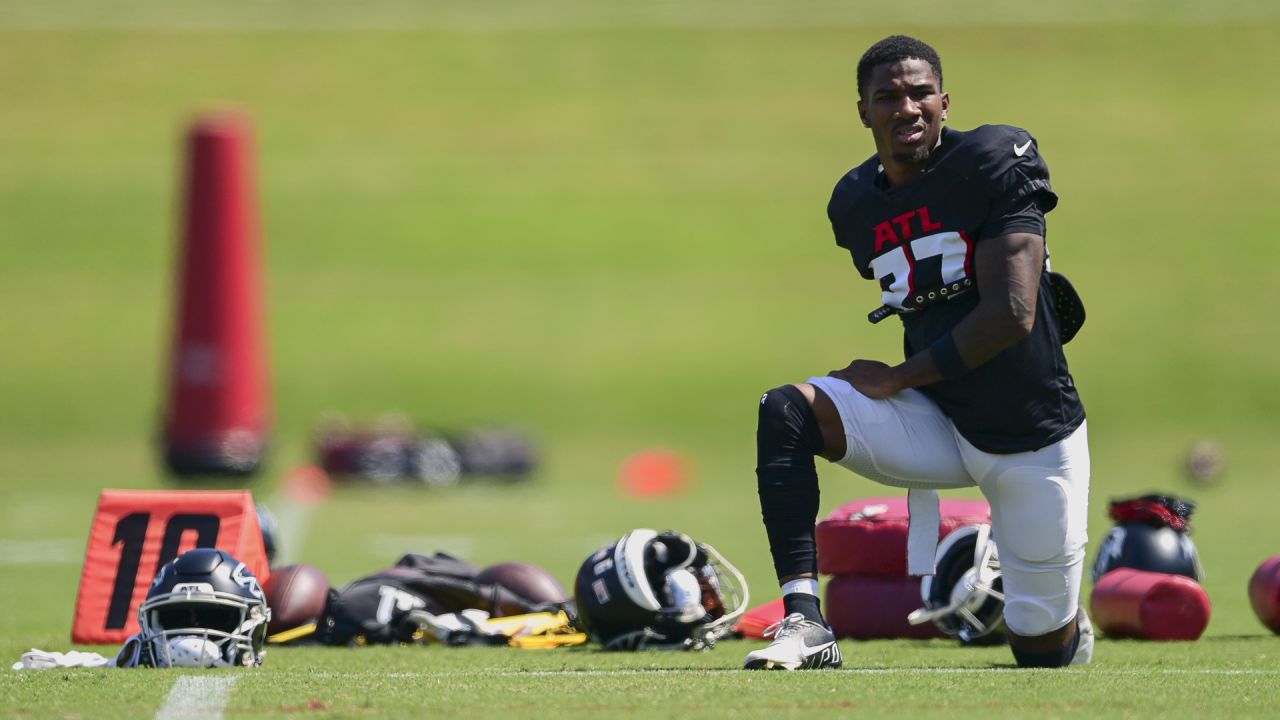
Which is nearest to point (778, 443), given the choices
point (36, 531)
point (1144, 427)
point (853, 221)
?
point (853, 221)

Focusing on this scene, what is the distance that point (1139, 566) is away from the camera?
271 inches

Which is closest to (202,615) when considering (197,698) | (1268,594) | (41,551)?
(197,698)

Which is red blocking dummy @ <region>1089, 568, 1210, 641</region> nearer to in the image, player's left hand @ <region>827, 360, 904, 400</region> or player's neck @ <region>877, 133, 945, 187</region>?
player's left hand @ <region>827, 360, 904, 400</region>

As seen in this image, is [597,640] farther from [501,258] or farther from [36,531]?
[501,258]

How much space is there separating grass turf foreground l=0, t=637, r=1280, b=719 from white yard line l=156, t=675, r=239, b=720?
0.03 meters

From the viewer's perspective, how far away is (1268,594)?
6.50 meters

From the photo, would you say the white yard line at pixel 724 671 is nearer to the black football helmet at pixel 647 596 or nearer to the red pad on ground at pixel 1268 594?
the black football helmet at pixel 647 596

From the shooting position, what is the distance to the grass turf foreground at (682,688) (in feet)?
14.1

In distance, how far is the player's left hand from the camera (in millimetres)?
5039

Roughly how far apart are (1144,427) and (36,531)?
68.0 ft

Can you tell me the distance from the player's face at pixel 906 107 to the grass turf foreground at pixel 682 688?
1528mm

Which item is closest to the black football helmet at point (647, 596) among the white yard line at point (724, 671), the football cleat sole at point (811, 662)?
the white yard line at point (724, 671)

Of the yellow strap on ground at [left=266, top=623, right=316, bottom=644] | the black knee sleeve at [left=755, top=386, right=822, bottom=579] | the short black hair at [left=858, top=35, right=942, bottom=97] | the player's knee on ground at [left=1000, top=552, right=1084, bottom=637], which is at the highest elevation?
the short black hair at [left=858, top=35, right=942, bottom=97]

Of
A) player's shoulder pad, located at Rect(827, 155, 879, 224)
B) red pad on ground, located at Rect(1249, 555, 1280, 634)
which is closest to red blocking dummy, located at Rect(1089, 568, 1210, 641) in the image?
red pad on ground, located at Rect(1249, 555, 1280, 634)
